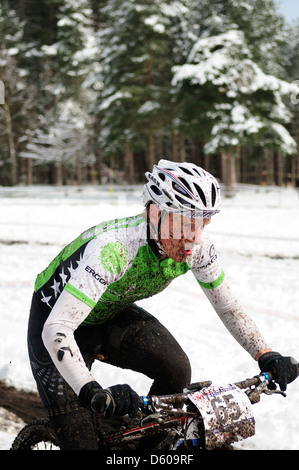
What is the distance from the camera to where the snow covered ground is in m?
4.87

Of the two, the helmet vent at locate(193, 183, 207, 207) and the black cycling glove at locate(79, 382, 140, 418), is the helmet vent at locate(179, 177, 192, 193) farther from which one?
the black cycling glove at locate(79, 382, 140, 418)

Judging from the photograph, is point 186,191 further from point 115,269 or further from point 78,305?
point 78,305

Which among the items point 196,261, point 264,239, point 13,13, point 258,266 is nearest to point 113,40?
point 13,13

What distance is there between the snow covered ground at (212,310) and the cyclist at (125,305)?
1757mm

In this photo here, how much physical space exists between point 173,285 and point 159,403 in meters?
7.56

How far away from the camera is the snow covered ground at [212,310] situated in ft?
16.0

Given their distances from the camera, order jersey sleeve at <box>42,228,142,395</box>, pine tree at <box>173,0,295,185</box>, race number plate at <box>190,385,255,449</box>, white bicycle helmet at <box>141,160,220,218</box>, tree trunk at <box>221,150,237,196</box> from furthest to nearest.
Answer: tree trunk at <box>221,150,237,196</box> → pine tree at <box>173,0,295,185</box> → white bicycle helmet at <box>141,160,220,218</box> → jersey sleeve at <box>42,228,142,395</box> → race number plate at <box>190,385,255,449</box>

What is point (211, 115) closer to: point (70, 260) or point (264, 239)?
point (264, 239)

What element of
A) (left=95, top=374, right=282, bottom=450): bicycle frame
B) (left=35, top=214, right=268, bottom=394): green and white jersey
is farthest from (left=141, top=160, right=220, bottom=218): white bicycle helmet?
(left=95, top=374, right=282, bottom=450): bicycle frame

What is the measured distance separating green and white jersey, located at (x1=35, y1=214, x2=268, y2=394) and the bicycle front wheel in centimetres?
67

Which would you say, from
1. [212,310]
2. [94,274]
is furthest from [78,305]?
[212,310]

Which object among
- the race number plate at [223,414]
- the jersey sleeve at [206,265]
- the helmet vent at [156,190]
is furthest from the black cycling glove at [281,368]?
the helmet vent at [156,190]
